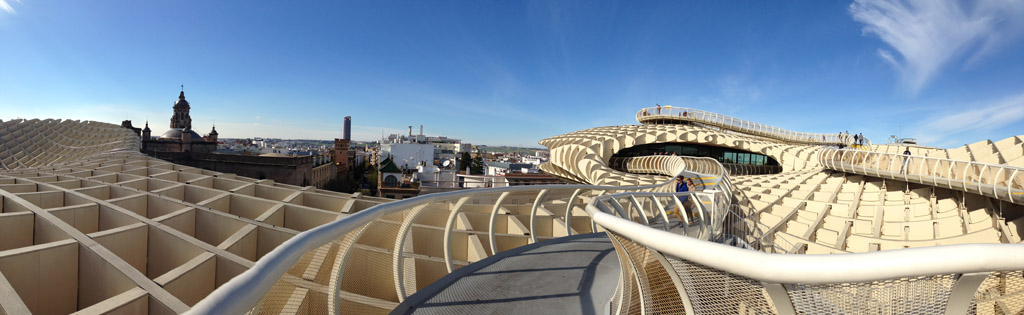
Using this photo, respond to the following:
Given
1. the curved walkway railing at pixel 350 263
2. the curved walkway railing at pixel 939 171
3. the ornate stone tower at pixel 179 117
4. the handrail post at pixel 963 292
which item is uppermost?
the ornate stone tower at pixel 179 117

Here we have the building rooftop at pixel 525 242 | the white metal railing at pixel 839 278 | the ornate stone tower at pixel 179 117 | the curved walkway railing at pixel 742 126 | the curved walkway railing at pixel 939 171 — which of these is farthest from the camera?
the ornate stone tower at pixel 179 117

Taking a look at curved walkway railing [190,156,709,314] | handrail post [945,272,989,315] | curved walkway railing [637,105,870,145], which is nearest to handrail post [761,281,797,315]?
handrail post [945,272,989,315]

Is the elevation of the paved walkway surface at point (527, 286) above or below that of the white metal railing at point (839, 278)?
below

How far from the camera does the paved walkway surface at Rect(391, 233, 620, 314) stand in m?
2.94

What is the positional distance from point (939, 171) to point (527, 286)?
1414 centimetres

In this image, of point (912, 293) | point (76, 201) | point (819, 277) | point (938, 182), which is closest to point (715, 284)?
point (819, 277)

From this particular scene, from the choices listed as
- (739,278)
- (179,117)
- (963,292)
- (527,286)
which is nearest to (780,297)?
(739,278)

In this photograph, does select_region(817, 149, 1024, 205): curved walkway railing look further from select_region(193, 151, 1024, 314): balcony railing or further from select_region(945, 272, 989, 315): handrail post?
select_region(945, 272, 989, 315): handrail post

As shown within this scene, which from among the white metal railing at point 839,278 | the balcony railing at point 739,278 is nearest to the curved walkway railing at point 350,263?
the balcony railing at point 739,278

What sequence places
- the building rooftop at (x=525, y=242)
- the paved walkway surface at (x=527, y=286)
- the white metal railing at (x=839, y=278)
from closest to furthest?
the white metal railing at (x=839, y=278) → the building rooftop at (x=525, y=242) → the paved walkway surface at (x=527, y=286)

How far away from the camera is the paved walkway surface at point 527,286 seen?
294 centimetres

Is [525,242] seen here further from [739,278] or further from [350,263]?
[739,278]

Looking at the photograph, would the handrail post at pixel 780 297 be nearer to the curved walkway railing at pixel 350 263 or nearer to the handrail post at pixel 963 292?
the handrail post at pixel 963 292

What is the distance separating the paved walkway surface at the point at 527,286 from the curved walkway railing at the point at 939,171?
34.2ft
